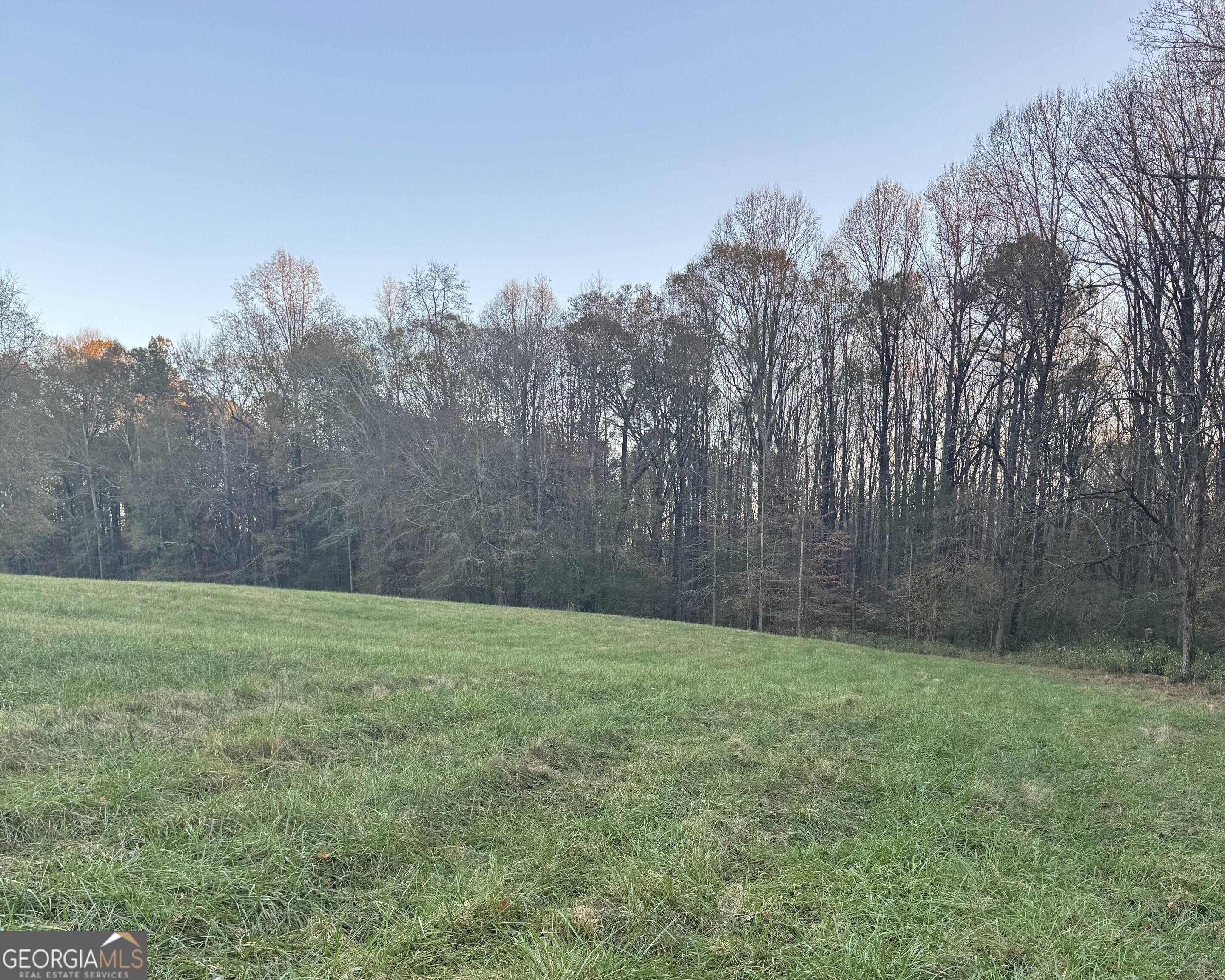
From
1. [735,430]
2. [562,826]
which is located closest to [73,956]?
[562,826]

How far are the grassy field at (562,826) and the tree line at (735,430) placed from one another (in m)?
12.8

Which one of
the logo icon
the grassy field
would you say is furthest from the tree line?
the logo icon

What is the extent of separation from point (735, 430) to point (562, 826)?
26.9m

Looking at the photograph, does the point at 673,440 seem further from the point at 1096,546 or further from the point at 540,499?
the point at 1096,546

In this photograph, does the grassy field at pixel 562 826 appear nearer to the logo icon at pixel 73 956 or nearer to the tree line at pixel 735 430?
the logo icon at pixel 73 956

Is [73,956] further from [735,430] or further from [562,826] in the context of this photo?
[735,430]

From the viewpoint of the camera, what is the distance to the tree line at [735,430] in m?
15.6

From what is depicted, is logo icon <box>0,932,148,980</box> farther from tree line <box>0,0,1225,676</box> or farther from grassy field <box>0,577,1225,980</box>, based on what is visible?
tree line <box>0,0,1225,676</box>

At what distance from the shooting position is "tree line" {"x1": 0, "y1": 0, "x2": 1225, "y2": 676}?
15648mm

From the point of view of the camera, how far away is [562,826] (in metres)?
3.15

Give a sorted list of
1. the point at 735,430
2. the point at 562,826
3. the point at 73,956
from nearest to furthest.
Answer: the point at 73,956 < the point at 562,826 < the point at 735,430

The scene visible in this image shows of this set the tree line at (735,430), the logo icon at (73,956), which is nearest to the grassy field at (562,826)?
the logo icon at (73,956)

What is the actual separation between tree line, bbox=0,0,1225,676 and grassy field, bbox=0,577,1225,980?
1284 centimetres

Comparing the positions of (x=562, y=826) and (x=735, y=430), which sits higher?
(x=735, y=430)
